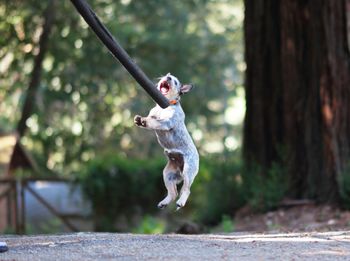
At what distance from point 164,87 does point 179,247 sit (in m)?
1.75

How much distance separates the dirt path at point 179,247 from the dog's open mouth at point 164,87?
154 centimetres

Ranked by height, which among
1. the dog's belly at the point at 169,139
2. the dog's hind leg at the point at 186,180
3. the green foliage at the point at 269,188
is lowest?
the green foliage at the point at 269,188

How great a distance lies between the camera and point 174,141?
29.6 feet

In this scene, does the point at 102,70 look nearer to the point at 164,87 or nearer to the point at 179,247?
the point at 164,87

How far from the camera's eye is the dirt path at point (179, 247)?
790 cm

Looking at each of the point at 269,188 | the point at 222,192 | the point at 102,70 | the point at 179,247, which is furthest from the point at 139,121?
the point at 102,70

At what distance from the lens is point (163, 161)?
20.2 m

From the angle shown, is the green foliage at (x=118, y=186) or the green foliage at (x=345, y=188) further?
the green foliage at (x=118, y=186)

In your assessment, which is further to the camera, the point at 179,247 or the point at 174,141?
the point at 174,141

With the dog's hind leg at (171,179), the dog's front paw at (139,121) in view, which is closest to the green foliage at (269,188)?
the dog's hind leg at (171,179)

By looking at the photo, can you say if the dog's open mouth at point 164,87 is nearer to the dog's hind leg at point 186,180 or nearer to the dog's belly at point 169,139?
the dog's belly at point 169,139

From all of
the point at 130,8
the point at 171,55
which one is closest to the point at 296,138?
the point at 130,8

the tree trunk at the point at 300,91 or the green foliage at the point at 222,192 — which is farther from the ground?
the tree trunk at the point at 300,91

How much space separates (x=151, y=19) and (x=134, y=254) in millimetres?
20108
